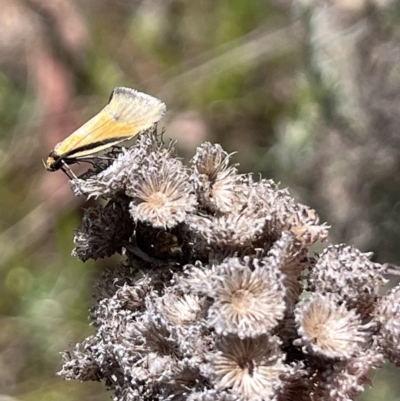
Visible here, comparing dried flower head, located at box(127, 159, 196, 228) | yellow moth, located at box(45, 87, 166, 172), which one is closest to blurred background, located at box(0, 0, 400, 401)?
yellow moth, located at box(45, 87, 166, 172)

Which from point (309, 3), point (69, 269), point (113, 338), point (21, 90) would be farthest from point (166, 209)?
point (21, 90)

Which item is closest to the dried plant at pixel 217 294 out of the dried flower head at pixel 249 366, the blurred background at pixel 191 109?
the dried flower head at pixel 249 366

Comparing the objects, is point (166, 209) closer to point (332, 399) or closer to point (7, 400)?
point (332, 399)

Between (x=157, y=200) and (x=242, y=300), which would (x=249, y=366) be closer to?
(x=242, y=300)

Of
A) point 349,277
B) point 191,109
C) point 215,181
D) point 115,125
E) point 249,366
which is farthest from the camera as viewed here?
point 191,109

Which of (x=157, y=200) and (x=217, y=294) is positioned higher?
A: (x=157, y=200)

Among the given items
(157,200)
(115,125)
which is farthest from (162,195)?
(115,125)

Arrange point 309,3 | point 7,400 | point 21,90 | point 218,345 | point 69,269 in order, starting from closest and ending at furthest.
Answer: point 218,345
point 309,3
point 7,400
point 69,269
point 21,90
